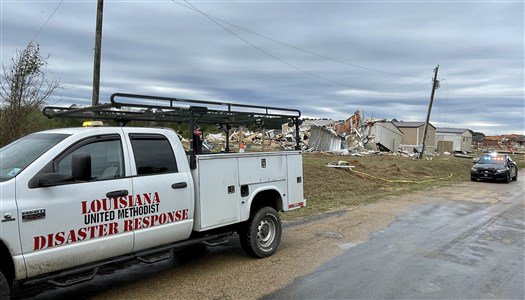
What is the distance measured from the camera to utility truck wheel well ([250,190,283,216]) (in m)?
6.94

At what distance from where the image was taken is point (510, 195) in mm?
17078

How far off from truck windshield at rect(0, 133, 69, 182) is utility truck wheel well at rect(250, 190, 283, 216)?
10.4 feet

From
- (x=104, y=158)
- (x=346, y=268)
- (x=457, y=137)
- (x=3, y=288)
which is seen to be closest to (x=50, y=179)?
(x=104, y=158)

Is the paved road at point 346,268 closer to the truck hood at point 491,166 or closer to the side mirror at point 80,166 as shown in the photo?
the side mirror at point 80,166

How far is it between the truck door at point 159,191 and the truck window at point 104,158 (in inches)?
6.9

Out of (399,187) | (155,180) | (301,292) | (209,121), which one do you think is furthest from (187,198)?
(399,187)

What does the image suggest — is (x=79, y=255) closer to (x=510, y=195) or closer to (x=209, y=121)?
(x=209, y=121)

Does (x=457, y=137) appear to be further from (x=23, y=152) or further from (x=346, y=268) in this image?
(x=23, y=152)

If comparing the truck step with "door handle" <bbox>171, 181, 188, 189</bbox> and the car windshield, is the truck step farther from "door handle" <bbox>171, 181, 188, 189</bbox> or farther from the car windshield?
the car windshield

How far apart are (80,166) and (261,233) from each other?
11.3ft

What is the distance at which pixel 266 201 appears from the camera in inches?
284

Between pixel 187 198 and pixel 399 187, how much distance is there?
50.1ft

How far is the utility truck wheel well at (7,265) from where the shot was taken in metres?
3.99

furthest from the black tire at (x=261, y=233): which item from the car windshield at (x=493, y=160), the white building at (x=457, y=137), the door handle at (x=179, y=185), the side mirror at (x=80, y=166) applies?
the white building at (x=457, y=137)
